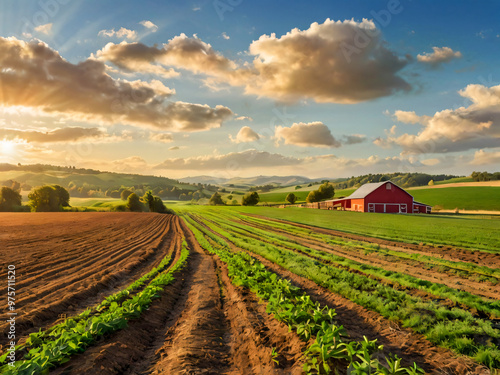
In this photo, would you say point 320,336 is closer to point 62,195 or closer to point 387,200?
point 387,200

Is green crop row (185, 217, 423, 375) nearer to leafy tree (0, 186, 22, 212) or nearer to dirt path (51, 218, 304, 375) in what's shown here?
dirt path (51, 218, 304, 375)

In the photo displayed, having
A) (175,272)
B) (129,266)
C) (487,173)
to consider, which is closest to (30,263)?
(129,266)

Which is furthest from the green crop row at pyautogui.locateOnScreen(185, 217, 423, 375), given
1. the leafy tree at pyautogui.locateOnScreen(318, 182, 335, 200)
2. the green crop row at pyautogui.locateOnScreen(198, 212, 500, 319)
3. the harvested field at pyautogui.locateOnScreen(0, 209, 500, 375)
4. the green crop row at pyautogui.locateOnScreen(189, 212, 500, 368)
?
the leafy tree at pyautogui.locateOnScreen(318, 182, 335, 200)

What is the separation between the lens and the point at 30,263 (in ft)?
56.7

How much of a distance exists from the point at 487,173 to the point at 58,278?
158964 millimetres

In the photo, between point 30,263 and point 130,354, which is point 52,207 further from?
point 130,354

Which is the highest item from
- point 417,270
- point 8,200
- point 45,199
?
point 45,199

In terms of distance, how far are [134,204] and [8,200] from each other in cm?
3581

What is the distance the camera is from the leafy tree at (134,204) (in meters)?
102

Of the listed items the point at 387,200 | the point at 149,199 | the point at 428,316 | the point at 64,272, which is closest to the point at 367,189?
the point at 387,200

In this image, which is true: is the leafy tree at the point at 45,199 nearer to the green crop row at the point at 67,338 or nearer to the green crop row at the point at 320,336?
the green crop row at the point at 67,338

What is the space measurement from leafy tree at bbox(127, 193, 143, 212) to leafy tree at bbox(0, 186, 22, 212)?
31553mm

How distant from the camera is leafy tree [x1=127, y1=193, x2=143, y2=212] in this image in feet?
333

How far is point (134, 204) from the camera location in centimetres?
10238
